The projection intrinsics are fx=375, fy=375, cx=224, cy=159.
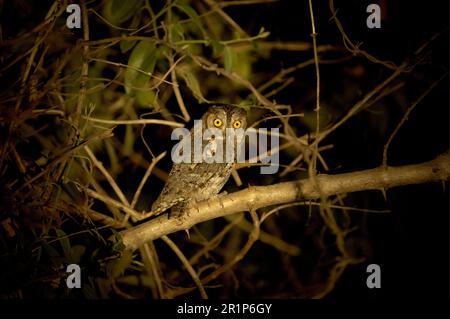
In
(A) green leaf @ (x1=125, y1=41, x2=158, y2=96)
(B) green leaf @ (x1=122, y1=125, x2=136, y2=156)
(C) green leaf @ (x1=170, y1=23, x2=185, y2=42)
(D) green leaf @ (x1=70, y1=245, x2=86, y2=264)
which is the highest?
(C) green leaf @ (x1=170, y1=23, x2=185, y2=42)

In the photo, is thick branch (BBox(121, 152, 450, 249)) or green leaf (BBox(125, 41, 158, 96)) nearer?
thick branch (BBox(121, 152, 450, 249))

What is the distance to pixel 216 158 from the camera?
205cm

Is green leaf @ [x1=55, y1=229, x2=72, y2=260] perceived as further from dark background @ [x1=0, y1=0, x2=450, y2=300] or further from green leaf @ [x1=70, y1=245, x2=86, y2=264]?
dark background @ [x1=0, y1=0, x2=450, y2=300]

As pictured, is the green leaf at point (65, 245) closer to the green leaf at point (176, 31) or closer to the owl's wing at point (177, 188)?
the owl's wing at point (177, 188)

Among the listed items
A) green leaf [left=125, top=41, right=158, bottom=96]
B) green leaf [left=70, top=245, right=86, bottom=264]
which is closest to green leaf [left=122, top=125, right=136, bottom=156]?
green leaf [left=125, top=41, right=158, bottom=96]

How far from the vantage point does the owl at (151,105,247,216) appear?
1977 mm

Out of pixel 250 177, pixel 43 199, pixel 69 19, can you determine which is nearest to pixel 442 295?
pixel 250 177

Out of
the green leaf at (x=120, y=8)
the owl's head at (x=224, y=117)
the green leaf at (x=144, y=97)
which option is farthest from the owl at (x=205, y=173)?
the green leaf at (x=120, y=8)

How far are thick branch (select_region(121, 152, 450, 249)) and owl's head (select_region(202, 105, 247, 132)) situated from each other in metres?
0.44

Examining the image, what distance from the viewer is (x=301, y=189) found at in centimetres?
168

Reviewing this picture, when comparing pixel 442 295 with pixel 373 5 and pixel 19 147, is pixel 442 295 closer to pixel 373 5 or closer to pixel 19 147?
pixel 373 5

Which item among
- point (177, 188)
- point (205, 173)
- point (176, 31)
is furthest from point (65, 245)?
point (176, 31)

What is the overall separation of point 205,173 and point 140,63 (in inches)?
25.9

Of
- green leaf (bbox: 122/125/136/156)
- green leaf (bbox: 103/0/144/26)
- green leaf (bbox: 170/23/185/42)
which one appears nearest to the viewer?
green leaf (bbox: 103/0/144/26)
